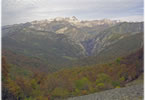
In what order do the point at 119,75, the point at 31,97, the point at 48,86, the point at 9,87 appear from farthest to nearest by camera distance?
the point at 119,75 → the point at 48,86 → the point at 31,97 → the point at 9,87

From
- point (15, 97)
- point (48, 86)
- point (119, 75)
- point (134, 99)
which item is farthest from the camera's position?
point (119, 75)

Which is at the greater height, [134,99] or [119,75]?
[134,99]

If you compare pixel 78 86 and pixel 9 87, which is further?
pixel 78 86

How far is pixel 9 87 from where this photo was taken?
23312 mm

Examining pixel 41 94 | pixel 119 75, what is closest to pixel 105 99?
pixel 41 94

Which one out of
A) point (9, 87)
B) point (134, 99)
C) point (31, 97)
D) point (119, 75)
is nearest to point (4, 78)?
point (9, 87)

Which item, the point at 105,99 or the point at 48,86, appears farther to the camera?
the point at 48,86

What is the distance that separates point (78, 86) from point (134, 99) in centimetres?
2795

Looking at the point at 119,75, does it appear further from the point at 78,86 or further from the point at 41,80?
the point at 41,80

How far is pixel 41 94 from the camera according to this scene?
3175cm

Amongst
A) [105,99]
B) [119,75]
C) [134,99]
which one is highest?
[134,99]

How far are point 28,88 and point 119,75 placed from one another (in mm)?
21665

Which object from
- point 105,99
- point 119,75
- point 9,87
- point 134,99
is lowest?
point 119,75

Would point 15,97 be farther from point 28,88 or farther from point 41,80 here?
point 41,80
